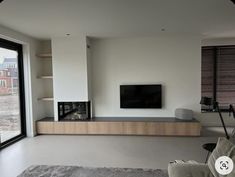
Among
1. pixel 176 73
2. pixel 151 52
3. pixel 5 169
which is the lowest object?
pixel 5 169

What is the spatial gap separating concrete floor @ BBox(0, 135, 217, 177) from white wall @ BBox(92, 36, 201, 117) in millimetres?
969

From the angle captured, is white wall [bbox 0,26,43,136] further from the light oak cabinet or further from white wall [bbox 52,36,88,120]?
white wall [bbox 52,36,88,120]

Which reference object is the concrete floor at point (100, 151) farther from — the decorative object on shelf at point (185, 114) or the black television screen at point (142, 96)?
the black television screen at point (142, 96)

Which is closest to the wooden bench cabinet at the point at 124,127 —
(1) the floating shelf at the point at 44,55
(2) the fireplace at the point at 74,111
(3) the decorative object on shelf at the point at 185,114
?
(3) the decorative object on shelf at the point at 185,114

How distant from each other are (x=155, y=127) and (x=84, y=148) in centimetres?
177

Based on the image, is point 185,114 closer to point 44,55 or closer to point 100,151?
point 100,151

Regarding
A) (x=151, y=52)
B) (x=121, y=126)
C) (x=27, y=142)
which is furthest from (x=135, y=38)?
(x=27, y=142)

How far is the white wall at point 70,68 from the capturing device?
538 centimetres

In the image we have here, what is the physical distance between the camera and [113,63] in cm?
577

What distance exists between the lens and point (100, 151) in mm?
4211

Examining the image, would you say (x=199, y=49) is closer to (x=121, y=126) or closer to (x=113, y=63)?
(x=113, y=63)

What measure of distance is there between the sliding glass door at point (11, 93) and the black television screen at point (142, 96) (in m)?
2.54

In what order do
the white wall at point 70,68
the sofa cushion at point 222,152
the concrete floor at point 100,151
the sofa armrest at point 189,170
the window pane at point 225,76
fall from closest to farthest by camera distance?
the sofa cushion at point 222,152 < the sofa armrest at point 189,170 < the concrete floor at point 100,151 < the white wall at point 70,68 < the window pane at point 225,76

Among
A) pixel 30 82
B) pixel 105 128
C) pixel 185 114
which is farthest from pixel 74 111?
pixel 185 114
